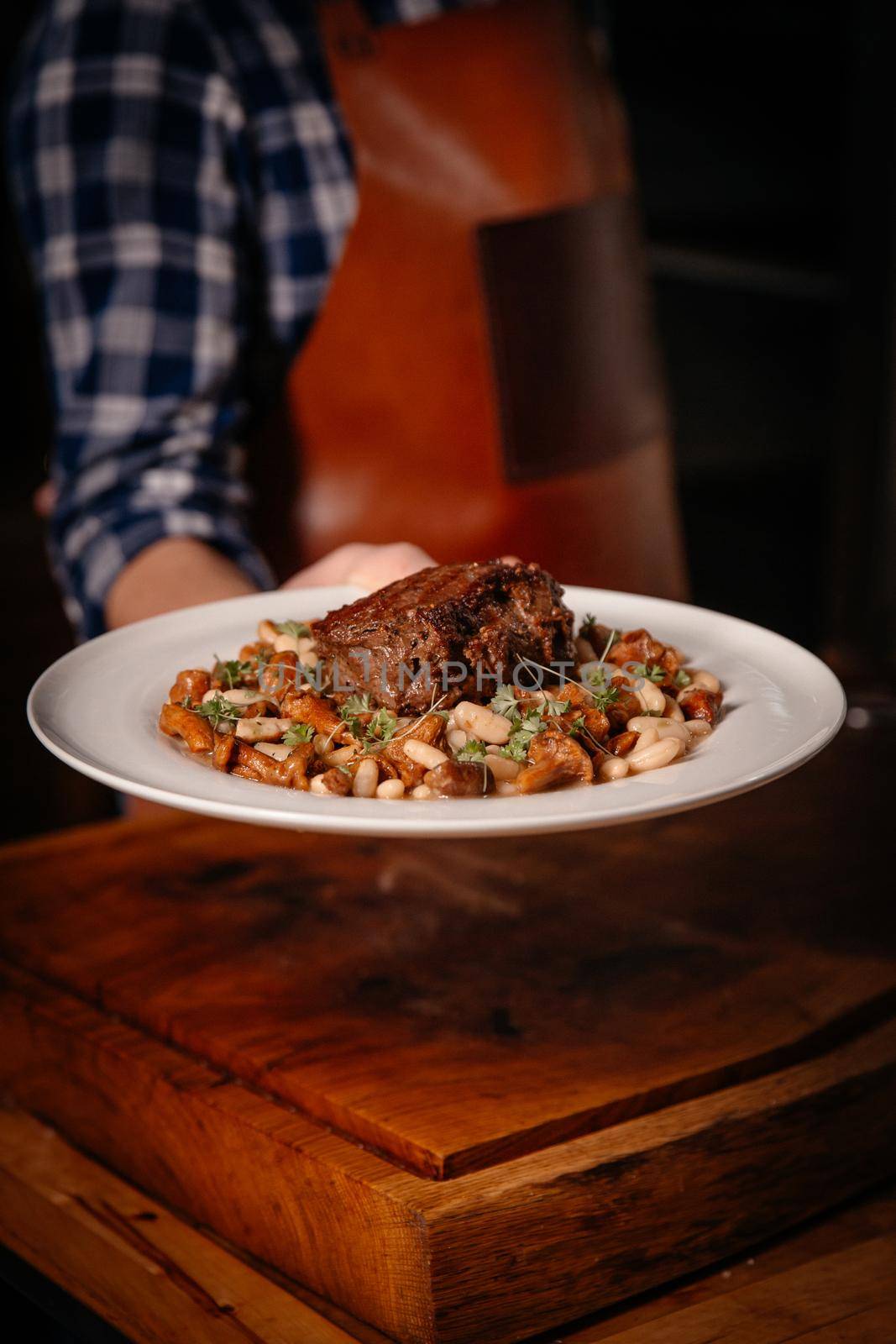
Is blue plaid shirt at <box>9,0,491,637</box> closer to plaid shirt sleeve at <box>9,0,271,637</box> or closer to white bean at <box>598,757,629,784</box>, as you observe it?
plaid shirt sleeve at <box>9,0,271,637</box>

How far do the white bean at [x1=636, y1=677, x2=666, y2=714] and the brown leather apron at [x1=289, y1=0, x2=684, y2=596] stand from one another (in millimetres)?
192

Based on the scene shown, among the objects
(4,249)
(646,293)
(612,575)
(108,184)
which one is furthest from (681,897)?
(4,249)

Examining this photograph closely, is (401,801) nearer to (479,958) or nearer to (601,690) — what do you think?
(601,690)

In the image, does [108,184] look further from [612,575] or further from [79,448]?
[612,575]

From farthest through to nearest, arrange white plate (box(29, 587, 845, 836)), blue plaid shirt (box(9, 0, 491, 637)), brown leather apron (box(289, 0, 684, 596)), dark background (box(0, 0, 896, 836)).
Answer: dark background (box(0, 0, 896, 836)), blue plaid shirt (box(9, 0, 491, 637)), brown leather apron (box(289, 0, 684, 596)), white plate (box(29, 587, 845, 836))

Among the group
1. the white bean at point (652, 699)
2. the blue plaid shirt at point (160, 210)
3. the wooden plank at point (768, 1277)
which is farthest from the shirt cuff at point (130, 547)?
the wooden plank at point (768, 1277)

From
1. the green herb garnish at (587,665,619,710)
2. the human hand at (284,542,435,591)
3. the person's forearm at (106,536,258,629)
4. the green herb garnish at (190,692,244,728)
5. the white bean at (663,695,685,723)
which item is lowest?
the person's forearm at (106,536,258,629)

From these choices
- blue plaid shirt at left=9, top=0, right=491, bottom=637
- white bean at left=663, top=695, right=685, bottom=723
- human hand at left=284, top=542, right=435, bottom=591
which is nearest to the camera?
white bean at left=663, top=695, right=685, bottom=723

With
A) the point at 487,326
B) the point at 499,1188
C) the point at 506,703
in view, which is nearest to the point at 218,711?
the point at 506,703

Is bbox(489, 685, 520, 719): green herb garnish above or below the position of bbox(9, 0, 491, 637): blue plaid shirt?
below

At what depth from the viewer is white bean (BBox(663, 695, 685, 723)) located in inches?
23.5

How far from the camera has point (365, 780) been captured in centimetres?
55

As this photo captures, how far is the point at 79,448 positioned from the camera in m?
0.99

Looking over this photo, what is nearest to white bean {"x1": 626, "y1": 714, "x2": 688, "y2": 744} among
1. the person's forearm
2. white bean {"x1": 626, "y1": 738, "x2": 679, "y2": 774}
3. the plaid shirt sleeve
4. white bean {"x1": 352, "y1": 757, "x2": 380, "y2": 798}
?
white bean {"x1": 626, "y1": 738, "x2": 679, "y2": 774}
